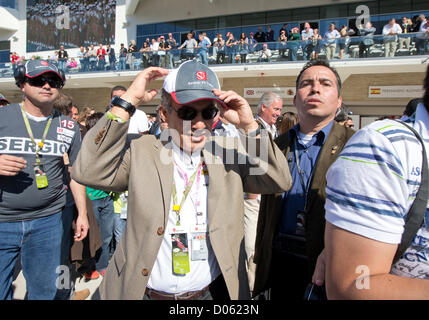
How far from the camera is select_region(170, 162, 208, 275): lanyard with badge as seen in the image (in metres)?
1.54

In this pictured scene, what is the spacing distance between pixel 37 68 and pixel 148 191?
162 cm

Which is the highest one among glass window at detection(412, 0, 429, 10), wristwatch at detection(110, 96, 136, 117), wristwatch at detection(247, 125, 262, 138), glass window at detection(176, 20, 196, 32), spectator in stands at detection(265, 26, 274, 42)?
glass window at detection(176, 20, 196, 32)

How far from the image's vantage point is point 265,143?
1588 mm

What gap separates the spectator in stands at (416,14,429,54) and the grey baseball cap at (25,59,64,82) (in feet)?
47.0

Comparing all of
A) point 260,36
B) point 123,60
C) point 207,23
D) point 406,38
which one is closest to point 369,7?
point 406,38

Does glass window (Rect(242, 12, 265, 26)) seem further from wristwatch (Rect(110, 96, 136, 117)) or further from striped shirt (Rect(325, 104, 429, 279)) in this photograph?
striped shirt (Rect(325, 104, 429, 279))

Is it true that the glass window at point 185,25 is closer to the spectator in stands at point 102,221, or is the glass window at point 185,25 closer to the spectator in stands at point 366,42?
the spectator in stands at point 366,42

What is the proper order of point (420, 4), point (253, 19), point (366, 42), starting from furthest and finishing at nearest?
1. point (253, 19)
2. point (420, 4)
3. point (366, 42)

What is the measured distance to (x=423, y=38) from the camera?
38.7 feet

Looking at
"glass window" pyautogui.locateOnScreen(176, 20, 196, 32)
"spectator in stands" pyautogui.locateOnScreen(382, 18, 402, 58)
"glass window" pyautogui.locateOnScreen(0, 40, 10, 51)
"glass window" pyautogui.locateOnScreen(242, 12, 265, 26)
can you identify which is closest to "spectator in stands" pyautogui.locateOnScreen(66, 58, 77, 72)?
"glass window" pyautogui.locateOnScreen(176, 20, 196, 32)

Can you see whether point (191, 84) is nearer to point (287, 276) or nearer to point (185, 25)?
point (287, 276)

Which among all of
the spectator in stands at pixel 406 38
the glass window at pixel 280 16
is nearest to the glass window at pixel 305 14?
the glass window at pixel 280 16

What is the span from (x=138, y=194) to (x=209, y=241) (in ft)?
1.58
